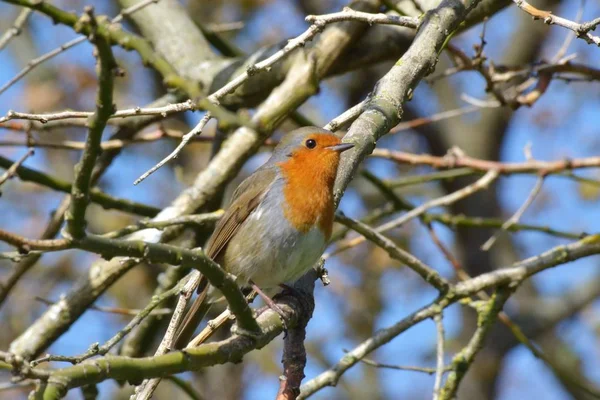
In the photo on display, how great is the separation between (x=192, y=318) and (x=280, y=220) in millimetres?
588

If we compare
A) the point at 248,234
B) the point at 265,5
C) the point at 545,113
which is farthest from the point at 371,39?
the point at 545,113

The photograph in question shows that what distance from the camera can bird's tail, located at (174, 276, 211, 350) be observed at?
3.47m

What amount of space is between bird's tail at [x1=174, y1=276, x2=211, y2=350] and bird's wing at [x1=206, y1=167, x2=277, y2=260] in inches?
12.5

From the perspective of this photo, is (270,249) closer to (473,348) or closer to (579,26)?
(473,348)

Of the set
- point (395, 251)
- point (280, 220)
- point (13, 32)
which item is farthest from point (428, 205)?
point (13, 32)

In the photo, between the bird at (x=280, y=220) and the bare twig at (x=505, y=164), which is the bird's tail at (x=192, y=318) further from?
the bare twig at (x=505, y=164)

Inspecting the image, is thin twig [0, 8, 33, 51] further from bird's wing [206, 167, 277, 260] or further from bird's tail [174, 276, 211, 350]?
bird's tail [174, 276, 211, 350]

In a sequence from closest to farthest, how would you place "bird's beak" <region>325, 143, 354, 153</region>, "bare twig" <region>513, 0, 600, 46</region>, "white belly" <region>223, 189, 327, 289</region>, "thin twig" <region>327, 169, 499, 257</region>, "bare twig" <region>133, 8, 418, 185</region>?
1. "bare twig" <region>133, 8, 418, 185</region>
2. "bare twig" <region>513, 0, 600, 46</region>
3. "bird's beak" <region>325, 143, 354, 153</region>
4. "white belly" <region>223, 189, 327, 289</region>
5. "thin twig" <region>327, 169, 499, 257</region>

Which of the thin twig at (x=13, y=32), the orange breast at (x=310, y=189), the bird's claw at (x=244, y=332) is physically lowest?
the bird's claw at (x=244, y=332)

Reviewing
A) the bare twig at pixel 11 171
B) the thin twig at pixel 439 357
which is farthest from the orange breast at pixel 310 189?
the bare twig at pixel 11 171

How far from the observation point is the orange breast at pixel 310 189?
351 centimetres

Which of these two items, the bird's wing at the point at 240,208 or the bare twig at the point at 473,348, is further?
the bird's wing at the point at 240,208

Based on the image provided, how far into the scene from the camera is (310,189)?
143 inches

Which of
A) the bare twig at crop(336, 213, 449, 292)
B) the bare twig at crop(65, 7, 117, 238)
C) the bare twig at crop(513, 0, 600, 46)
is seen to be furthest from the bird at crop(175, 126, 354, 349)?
the bare twig at crop(65, 7, 117, 238)
